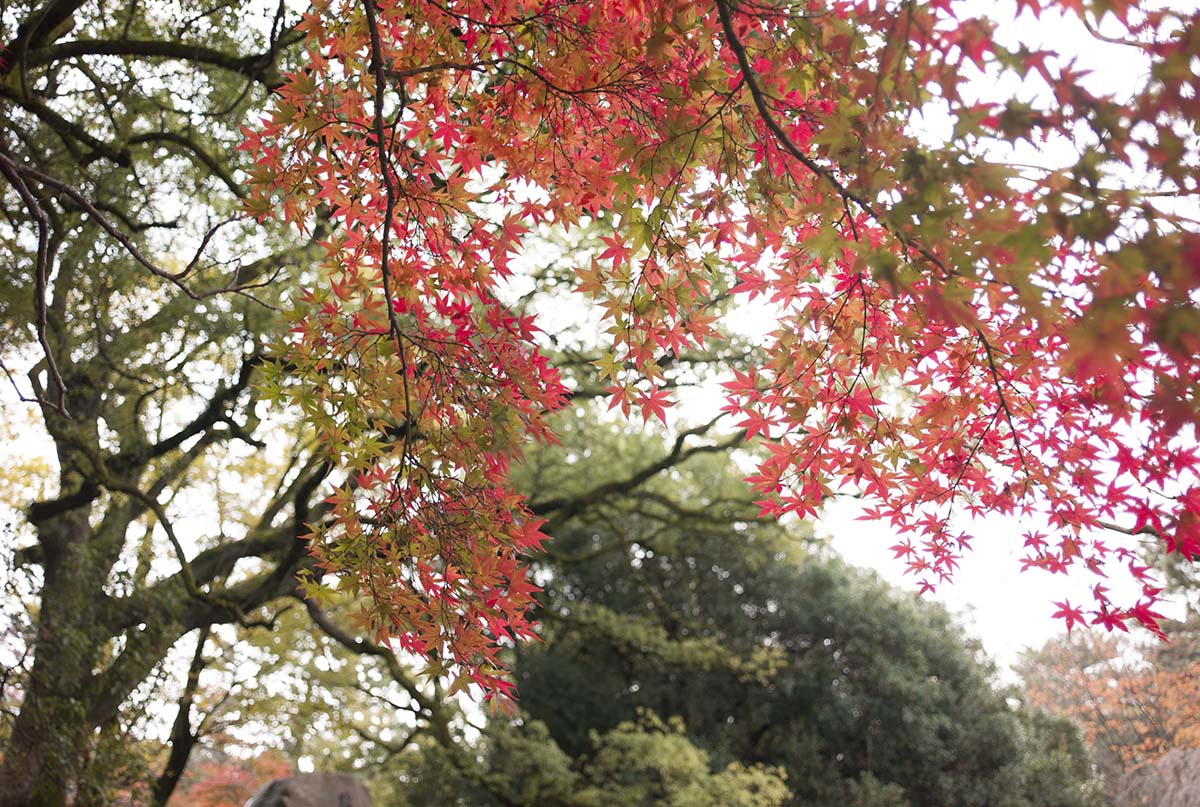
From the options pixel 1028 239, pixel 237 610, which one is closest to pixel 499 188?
pixel 1028 239

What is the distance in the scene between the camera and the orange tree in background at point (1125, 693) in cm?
859

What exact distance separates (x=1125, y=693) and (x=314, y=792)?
8475mm

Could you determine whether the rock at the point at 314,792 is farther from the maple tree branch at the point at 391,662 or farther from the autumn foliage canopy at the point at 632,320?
the autumn foliage canopy at the point at 632,320

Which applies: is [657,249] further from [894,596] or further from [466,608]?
[894,596]

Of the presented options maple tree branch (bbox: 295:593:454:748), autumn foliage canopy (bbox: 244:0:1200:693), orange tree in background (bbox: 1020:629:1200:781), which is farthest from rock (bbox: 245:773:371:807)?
orange tree in background (bbox: 1020:629:1200:781)

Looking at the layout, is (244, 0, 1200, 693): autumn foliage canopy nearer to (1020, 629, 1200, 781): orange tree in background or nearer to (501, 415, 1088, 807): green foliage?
(501, 415, 1088, 807): green foliage

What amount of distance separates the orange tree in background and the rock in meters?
7.21

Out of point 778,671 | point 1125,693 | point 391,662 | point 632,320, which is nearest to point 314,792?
point 391,662

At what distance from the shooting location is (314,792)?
572cm

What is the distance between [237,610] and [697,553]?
17.4 ft

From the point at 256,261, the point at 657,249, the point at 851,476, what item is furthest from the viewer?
the point at 256,261

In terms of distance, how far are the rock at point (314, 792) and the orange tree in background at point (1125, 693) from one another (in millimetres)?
7206

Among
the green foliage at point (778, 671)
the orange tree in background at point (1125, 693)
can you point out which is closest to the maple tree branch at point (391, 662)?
the green foliage at point (778, 671)

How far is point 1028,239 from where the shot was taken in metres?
0.95
